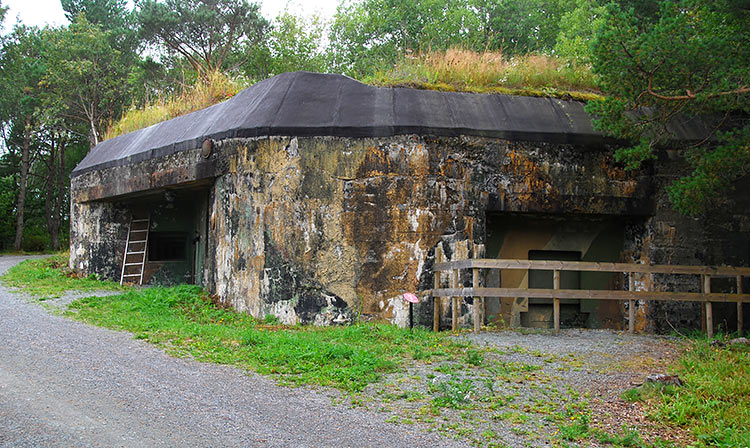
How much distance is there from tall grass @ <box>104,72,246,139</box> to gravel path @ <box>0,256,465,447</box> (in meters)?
7.16

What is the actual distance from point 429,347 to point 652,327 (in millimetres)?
4222

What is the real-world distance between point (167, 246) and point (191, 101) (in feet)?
11.3

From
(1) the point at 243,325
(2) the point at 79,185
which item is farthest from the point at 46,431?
(2) the point at 79,185

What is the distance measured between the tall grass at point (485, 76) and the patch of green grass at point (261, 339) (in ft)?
13.4

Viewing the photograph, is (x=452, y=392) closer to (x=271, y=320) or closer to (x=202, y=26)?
(x=271, y=320)

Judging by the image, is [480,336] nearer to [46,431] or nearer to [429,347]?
[429,347]

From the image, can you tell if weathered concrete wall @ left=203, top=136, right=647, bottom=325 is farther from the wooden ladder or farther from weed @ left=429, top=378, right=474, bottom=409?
the wooden ladder

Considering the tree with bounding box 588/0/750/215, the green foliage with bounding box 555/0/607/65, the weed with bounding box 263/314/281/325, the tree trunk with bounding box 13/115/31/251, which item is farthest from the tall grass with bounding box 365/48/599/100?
the tree trunk with bounding box 13/115/31/251

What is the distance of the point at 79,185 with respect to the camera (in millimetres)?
14219

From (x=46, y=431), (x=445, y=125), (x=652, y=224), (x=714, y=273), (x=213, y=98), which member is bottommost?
(x=46, y=431)

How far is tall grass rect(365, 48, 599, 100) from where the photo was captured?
10133 mm

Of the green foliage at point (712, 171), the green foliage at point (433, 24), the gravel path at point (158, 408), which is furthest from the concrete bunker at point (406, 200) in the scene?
the green foliage at point (433, 24)

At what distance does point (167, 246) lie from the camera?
48.1 ft

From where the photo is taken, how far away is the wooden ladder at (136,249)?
45.3 feet
